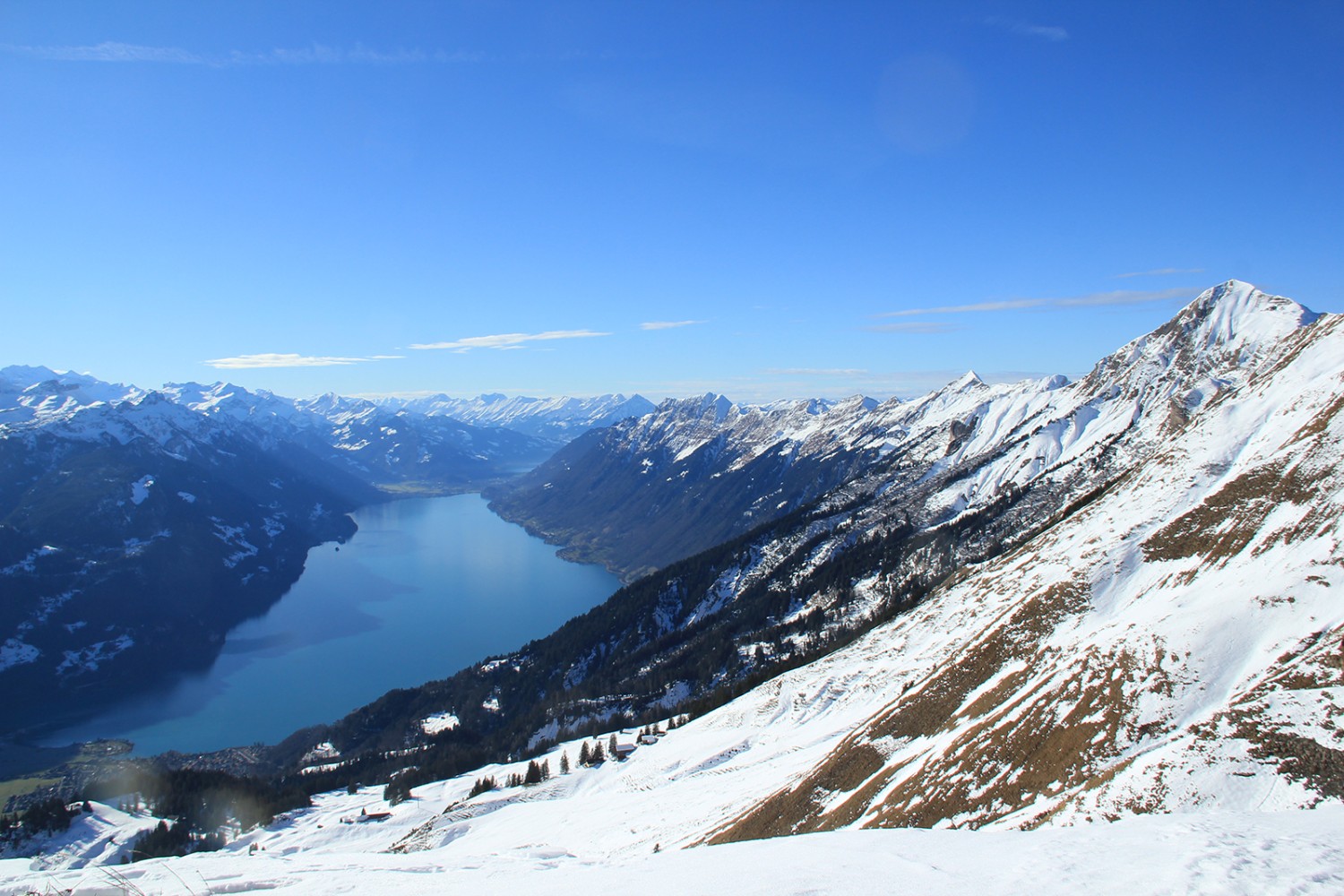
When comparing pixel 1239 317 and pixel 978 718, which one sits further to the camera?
pixel 1239 317

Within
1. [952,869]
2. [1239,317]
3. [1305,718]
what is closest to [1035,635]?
[1305,718]

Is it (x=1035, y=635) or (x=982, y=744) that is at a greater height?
(x=1035, y=635)

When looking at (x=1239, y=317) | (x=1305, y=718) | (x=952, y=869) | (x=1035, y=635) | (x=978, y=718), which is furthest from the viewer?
(x=1239, y=317)

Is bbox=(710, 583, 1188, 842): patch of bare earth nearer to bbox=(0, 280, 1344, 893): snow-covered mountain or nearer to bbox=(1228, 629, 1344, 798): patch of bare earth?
bbox=(0, 280, 1344, 893): snow-covered mountain

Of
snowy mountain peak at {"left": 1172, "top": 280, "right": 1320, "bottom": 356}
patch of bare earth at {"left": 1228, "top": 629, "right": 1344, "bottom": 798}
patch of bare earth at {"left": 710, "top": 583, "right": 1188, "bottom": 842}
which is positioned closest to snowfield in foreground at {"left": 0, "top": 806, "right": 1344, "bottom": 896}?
patch of bare earth at {"left": 1228, "top": 629, "right": 1344, "bottom": 798}

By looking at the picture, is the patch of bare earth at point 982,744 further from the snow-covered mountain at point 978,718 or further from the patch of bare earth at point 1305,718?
the patch of bare earth at point 1305,718

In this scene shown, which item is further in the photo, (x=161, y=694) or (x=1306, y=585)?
(x=161, y=694)

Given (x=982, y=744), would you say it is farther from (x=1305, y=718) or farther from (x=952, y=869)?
(x=952, y=869)

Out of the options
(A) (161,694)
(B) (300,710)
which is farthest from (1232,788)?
(A) (161,694)

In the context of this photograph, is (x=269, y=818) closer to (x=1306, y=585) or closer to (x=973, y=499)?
(x=1306, y=585)

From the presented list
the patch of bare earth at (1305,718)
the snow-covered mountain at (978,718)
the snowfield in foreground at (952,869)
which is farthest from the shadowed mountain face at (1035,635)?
the snowfield in foreground at (952,869)

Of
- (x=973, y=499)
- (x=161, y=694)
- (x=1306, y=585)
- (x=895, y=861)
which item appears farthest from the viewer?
(x=161, y=694)
